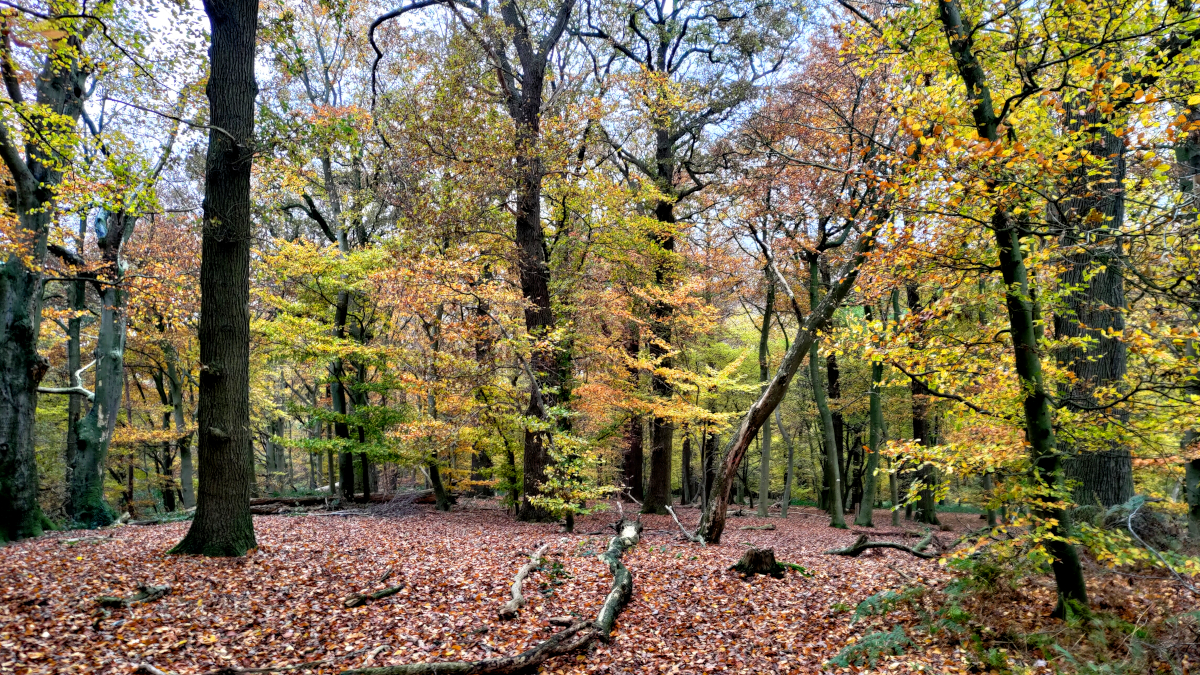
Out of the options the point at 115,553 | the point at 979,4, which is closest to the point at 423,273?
the point at 115,553

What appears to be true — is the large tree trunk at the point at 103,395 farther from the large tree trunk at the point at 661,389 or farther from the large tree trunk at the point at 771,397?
the large tree trunk at the point at 771,397

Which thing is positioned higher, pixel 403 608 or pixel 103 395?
pixel 103 395

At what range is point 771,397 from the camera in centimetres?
859

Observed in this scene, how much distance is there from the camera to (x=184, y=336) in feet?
54.1

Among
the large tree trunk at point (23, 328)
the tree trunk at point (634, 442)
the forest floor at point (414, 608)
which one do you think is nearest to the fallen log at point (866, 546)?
the forest floor at point (414, 608)

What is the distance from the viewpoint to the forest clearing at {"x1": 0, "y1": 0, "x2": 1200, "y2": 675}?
4.07 m

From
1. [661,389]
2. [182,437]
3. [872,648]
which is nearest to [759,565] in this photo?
[872,648]

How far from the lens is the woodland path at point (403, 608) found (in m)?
4.30

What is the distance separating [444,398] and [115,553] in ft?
19.1

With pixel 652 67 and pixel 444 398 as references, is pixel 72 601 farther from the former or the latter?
pixel 652 67

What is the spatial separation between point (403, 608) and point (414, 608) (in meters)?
0.11

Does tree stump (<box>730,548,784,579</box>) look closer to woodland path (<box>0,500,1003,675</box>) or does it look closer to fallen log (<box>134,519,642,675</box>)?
woodland path (<box>0,500,1003,675</box>)

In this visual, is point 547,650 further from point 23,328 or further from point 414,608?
point 23,328

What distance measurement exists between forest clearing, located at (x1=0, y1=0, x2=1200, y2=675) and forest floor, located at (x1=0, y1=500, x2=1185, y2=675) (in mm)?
50
